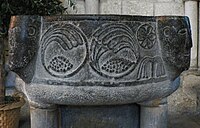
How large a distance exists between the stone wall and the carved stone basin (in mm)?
1399

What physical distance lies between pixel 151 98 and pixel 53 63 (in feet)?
1.35

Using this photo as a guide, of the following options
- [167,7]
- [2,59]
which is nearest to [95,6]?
[167,7]

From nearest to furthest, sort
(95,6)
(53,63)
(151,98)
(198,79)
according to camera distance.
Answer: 1. (53,63)
2. (151,98)
3. (198,79)
4. (95,6)

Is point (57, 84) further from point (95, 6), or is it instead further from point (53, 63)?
point (95, 6)

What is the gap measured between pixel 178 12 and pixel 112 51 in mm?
2082

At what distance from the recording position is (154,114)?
4.02 feet

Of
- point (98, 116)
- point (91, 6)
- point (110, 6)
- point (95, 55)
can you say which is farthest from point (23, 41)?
point (110, 6)

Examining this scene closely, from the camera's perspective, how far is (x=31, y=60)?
1092 mm

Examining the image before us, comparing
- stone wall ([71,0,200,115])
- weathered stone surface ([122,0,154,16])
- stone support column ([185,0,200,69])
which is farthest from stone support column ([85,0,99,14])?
stone support column ([185,0,200,69])

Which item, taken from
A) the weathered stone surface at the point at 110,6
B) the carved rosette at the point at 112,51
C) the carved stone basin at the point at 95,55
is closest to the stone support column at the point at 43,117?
the carved stone basin at the point at 95,55

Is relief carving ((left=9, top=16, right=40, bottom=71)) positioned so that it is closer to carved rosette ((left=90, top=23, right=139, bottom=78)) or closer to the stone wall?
carved rosette ((left=90, top=23, right=139, bottom=78))

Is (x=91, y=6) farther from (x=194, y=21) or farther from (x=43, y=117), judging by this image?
(x=43, y=117)

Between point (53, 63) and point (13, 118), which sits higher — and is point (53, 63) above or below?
above

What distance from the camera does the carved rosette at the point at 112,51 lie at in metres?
1.04
